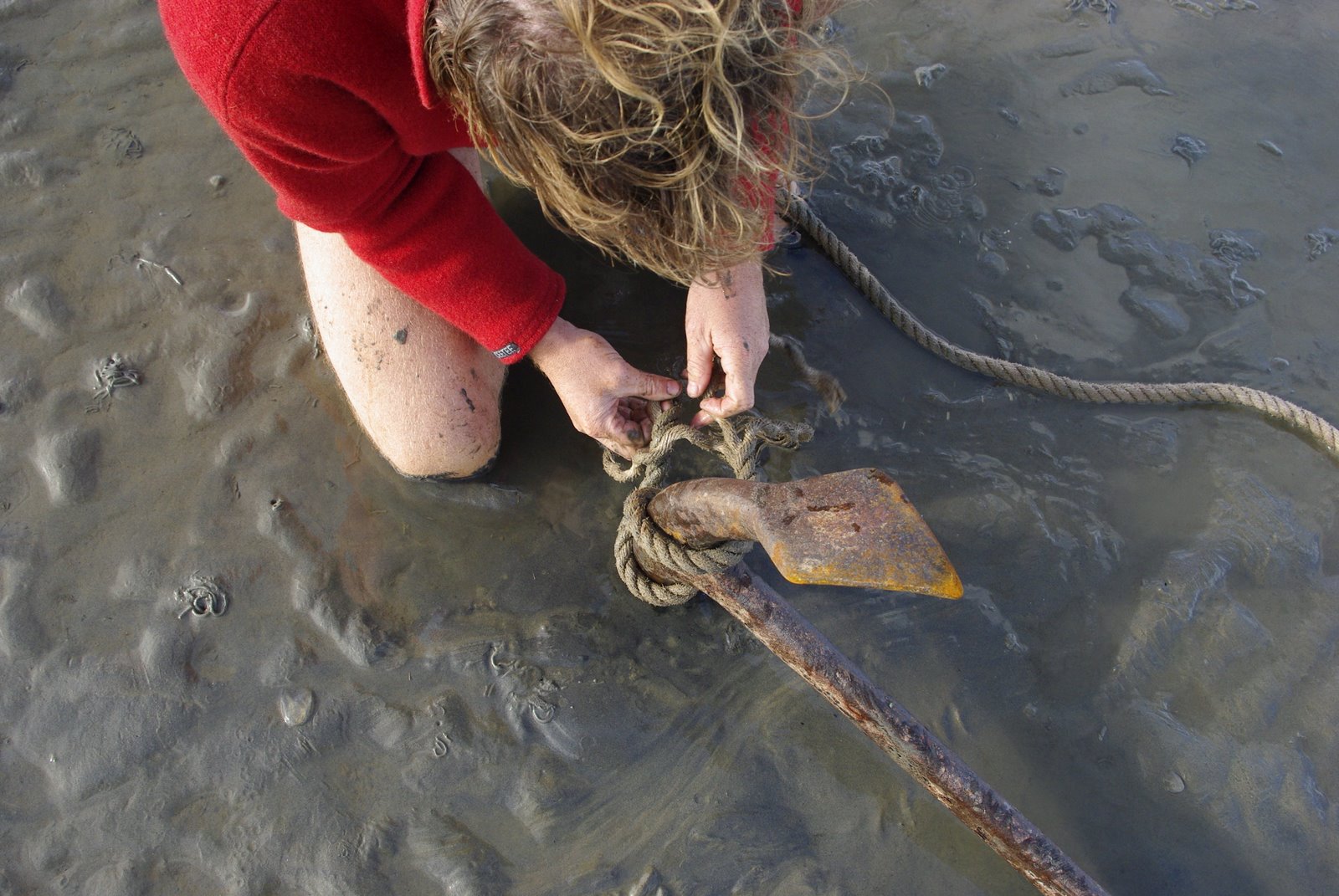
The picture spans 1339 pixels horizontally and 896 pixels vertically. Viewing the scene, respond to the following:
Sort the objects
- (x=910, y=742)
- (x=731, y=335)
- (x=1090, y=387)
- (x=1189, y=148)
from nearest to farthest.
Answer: (x=910, y=742)
(x=731, y=335)
(x=1090, y=387)
(x=1189, y=148)

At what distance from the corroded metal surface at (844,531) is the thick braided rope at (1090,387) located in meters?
0.91

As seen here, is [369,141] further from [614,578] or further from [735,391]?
[614,578]

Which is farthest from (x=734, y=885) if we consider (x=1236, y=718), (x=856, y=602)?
(x=1236, y=718)

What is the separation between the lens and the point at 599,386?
1.54 meters

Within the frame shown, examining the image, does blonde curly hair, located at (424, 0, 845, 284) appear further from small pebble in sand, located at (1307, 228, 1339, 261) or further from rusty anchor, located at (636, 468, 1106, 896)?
small pebble in sand, located at (1307, 228, 1339, 261)

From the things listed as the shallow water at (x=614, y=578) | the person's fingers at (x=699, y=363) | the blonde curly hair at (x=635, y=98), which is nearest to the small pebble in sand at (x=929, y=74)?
the shallow water at (x=614, y=578)

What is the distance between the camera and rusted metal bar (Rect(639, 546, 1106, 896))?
1.17 metres

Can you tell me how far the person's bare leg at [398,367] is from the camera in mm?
1571

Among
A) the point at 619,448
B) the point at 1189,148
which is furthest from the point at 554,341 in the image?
the point at 1189,148

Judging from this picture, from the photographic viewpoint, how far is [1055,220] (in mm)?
2021

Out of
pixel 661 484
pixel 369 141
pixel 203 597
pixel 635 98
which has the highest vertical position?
pixel 635 98

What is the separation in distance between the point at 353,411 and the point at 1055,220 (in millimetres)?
1738

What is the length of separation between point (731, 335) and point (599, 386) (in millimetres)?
285

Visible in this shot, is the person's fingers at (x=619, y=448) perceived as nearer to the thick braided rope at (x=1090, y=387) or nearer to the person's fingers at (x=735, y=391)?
the person's fingers at (x=735, y=391)
